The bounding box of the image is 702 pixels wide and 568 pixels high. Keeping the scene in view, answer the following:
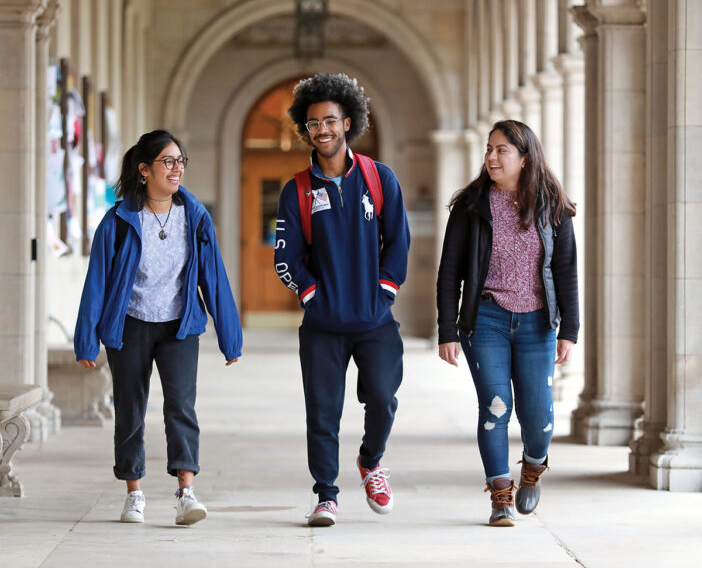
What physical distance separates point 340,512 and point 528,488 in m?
0.96

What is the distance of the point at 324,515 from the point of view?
18.8ft

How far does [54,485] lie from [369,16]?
17036 millimetres

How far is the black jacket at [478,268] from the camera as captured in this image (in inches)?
221

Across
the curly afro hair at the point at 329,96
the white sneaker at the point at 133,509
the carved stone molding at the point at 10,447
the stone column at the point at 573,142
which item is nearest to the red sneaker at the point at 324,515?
the white sneaker at the point at 133,509

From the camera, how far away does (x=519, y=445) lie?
29.2 feet

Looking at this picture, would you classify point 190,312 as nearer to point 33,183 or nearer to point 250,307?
point 33,183

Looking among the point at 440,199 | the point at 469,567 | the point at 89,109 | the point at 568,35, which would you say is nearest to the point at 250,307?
the point at 440,199

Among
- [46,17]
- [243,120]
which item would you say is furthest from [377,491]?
[243,120]

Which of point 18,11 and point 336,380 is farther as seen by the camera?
point 18,11

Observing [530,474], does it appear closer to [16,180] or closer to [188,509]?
[188,509]

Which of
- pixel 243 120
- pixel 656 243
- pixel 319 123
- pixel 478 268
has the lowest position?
pixel 478 268

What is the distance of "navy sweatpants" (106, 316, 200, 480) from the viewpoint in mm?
5715

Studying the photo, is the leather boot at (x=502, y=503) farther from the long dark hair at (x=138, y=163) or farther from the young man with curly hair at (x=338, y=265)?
the long dark hair at (x=138, y=163)

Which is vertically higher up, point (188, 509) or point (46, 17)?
point (46, 17)
